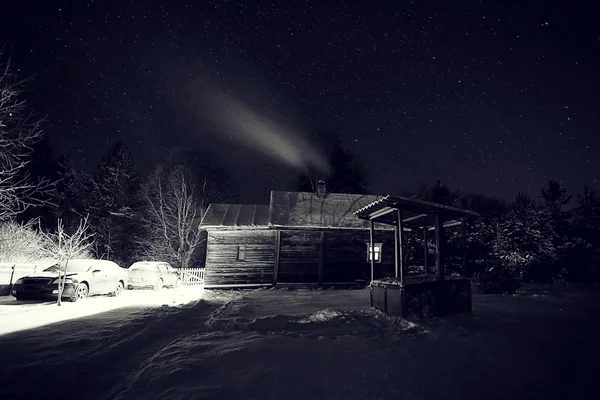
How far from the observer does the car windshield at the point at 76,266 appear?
12984 millimetres

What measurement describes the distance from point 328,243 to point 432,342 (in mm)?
12483

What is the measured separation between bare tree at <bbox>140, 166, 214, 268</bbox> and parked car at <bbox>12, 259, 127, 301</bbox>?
39.8 ft

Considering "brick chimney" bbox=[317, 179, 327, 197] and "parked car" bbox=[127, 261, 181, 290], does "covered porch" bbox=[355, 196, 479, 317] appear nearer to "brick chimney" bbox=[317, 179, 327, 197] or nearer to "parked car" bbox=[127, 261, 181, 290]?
"brick chimney" bbox=[317, 179, 327, 197]

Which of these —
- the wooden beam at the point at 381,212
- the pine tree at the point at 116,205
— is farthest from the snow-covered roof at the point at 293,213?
the pine tree at the point at 116,205

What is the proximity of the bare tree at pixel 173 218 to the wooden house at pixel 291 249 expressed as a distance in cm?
868

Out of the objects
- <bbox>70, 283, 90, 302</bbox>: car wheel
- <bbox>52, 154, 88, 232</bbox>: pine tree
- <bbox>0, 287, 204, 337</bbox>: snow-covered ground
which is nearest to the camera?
<bbox>0, 287, 204, 337</bbox>: snow-covered ground

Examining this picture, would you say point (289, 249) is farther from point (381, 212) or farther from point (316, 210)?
point (381, 212)

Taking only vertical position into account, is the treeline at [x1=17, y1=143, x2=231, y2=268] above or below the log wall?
above

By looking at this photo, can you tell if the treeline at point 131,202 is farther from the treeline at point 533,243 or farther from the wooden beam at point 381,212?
the treeline at point 533,243

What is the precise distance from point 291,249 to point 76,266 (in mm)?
10851

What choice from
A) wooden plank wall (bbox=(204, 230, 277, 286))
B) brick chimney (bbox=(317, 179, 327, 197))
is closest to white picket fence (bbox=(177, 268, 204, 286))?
wooden plank wall (bbox=(204, 230, 277, 286))

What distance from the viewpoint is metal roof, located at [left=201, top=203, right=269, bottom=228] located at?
1866 centimetres

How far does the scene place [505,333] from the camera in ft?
25.0

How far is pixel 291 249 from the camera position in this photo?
62.4 feet
